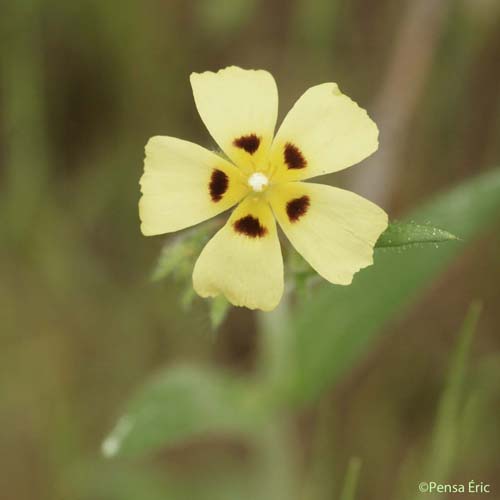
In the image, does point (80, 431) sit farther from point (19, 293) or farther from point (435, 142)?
point (435, 142)

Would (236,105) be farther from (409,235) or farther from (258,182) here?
(409,235)

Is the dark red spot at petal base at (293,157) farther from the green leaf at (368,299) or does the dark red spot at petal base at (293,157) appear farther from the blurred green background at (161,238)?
the blurred green background at (161,238)

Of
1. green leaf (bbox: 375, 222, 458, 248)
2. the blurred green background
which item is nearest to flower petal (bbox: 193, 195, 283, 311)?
green leaf (bbox: 375, 222, 458, 248)

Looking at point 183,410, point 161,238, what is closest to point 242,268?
point 183,410

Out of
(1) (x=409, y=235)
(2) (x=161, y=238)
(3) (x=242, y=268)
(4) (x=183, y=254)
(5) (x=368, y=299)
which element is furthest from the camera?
(2) (x=161, y=238)

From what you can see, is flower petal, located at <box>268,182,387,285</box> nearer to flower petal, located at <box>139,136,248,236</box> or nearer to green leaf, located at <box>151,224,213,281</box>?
flower petal, located at <box>139,136,248,236</box>

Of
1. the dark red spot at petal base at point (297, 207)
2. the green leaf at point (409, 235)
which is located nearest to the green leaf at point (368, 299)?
the dark red spot at petal base at point (297, 207)
